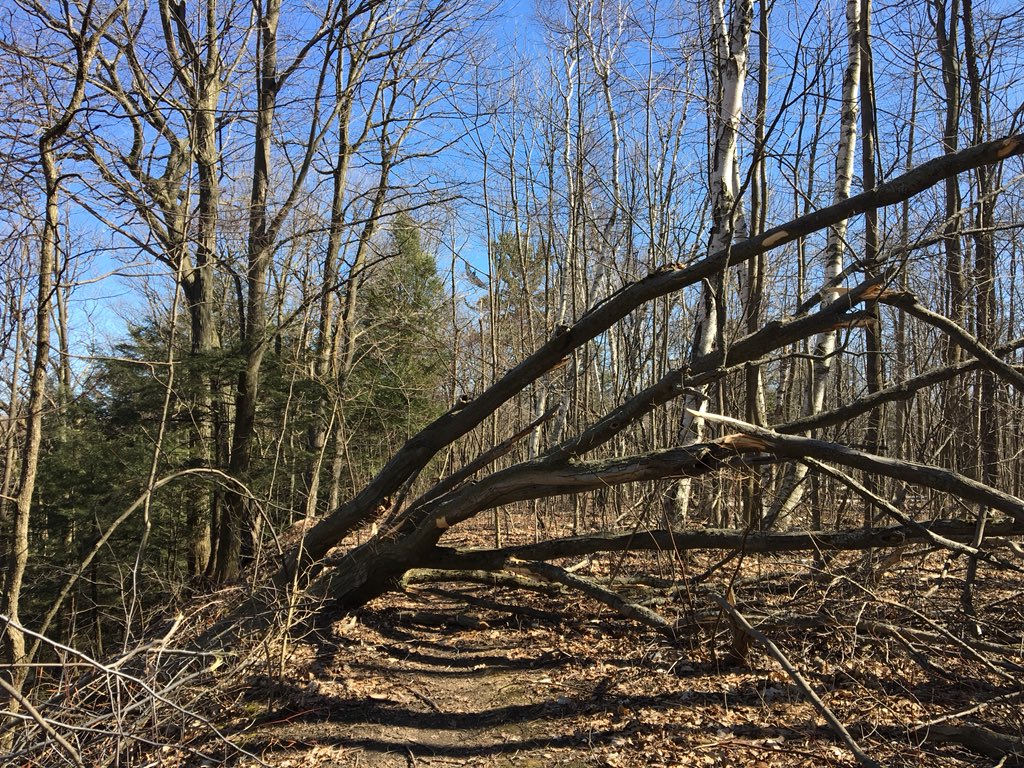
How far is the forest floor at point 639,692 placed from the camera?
3.71 m

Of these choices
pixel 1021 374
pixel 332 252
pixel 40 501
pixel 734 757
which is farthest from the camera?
pixel 332 252

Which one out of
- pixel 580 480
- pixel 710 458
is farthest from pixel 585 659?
pixel 710 458

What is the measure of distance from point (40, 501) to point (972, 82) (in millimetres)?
15207

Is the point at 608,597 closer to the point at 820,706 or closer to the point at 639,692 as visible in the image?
the point at 639,692

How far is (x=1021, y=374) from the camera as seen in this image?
13.9ft

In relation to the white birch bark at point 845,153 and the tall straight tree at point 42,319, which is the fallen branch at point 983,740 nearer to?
the white birch bark at point 845,153

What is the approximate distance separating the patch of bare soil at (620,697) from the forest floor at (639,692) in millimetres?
13

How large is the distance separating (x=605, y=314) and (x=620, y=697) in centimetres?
280

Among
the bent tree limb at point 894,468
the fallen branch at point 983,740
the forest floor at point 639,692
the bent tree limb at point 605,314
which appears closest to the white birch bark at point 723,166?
the bent tree limb at point 605,314

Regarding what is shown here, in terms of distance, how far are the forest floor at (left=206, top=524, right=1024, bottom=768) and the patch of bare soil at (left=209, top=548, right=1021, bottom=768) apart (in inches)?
0.5

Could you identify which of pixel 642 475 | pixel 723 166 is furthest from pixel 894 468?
pixel 723 166

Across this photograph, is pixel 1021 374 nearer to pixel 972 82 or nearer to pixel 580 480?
pixel 580 480

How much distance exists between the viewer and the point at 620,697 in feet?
14.6

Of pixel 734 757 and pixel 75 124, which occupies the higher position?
pixel 75 124
